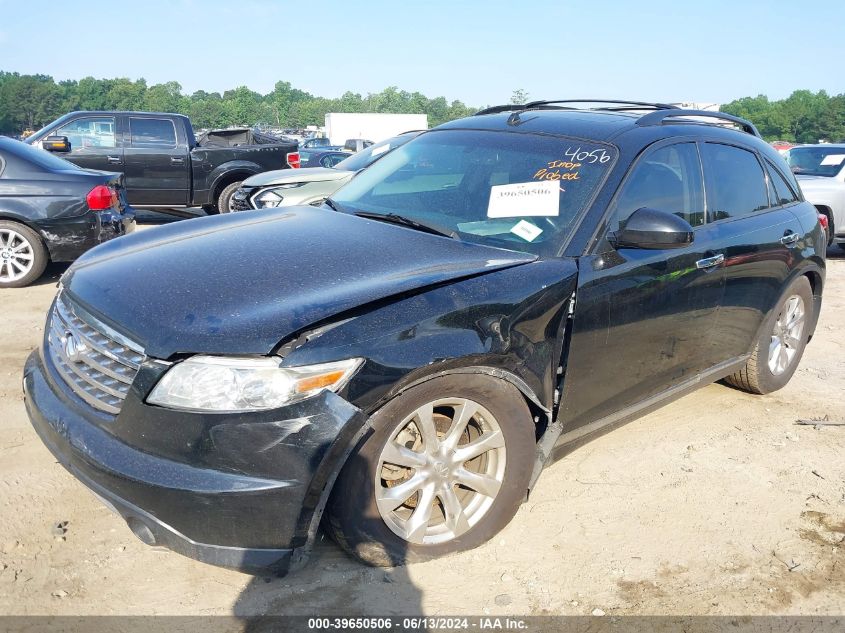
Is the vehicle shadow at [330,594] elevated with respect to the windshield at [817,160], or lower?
lower

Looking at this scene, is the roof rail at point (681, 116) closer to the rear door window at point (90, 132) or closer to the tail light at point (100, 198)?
the tail light at point (100, 198)

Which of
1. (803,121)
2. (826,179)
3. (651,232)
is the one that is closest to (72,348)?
(651,232)

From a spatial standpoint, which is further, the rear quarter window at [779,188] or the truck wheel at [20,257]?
the truck wheel at [20,257]

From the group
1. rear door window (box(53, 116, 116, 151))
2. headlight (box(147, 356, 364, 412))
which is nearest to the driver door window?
headlight (box(147, 356, 364, 412))

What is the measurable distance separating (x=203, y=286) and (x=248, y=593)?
1155 millimetres

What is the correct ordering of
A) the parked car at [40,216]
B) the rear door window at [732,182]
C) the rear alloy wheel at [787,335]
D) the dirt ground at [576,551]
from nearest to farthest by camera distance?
the dirt ground at [576,551], the rear door window at [732,182], the rear alloy wheel at [787,335], the parked car at [40,216]

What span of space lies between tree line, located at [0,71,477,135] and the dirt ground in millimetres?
97033

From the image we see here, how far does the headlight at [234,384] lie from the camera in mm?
2354

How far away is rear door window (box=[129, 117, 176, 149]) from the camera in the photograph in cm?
1166

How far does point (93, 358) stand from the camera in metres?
2.68

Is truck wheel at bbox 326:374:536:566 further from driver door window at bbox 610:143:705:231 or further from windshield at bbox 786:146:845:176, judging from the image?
windshield at bbox 786:146:845:176

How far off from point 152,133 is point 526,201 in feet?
32.6

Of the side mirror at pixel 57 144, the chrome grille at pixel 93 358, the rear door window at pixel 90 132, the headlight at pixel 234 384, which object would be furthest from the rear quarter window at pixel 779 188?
the rear door window at pixel 90 132

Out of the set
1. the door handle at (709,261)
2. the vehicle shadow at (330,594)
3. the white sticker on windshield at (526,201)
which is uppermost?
the white sticker on windshield at (526,201)
